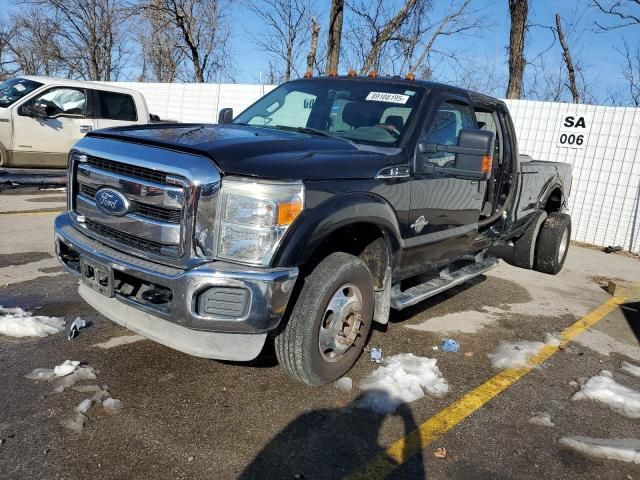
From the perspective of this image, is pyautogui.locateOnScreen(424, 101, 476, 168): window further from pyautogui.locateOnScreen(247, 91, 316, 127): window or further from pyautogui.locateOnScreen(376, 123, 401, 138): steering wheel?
pyautogui.locateOnScreen(247, 91, 316, 127): window

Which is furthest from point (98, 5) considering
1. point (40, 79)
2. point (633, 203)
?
point (633, 203)

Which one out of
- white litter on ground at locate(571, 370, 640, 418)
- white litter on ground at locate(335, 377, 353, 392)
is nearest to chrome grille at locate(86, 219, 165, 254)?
white litter on ground at locate(335, 377, 353, 392)

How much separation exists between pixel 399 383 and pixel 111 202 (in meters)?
2.10

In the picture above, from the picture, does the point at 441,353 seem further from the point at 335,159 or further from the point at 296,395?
the point at 335,159

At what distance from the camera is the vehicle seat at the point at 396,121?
391 centimetres

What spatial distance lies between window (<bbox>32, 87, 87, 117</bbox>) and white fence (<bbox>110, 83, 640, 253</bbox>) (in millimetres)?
8246

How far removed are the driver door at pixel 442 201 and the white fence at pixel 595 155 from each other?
614cm

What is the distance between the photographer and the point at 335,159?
10.4 ft

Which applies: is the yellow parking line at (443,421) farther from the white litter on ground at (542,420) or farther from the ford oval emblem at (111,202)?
the ford oval emblem at (111,202)

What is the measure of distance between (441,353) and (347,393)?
1096mm

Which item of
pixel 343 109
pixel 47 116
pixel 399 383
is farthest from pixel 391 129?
pixel 47 116

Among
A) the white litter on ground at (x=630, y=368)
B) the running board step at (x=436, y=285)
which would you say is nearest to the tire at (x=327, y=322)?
the running board step at (x=436, y=285)

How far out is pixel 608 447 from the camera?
2.97 metres

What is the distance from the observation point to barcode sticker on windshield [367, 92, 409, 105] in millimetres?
4086
